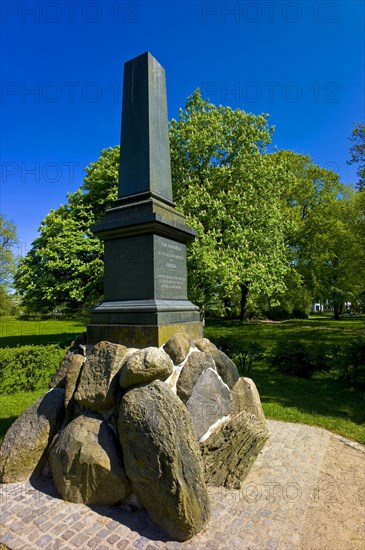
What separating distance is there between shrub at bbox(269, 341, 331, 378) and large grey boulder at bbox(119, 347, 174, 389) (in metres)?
8.39

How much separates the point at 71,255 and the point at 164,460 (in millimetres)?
12871

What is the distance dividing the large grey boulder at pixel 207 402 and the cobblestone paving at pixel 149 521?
71 cm

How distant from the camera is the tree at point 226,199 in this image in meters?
13.8

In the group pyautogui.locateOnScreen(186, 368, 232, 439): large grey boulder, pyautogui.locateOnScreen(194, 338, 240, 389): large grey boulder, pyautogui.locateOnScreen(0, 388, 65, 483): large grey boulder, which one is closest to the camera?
pyautogui.locateOnScreen(0, 388, 65, 483): large grey boulder

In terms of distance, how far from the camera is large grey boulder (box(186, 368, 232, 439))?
389 centimetres

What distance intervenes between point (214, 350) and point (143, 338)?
1.10 m

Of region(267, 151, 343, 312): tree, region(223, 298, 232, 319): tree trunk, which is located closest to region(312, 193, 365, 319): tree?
region(267, 151, 343, 312): tree

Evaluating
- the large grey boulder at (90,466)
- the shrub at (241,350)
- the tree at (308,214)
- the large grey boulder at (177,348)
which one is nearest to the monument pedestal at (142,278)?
the large grey boulder at (177,348)

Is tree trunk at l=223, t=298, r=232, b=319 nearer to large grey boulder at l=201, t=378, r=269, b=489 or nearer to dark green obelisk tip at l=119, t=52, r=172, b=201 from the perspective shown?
dark green obelisk tip at l=119, t=52, r=172, b=201

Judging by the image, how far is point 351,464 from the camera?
453cm

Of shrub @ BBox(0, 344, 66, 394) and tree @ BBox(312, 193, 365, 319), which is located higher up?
tree @ BBox(312, 193, 365, 319)

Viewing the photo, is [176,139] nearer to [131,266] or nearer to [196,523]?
[131,266]

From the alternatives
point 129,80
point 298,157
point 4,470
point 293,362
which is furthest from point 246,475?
point 298,157

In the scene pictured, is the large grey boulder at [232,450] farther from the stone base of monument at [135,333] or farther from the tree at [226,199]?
the tree at [226,199]
